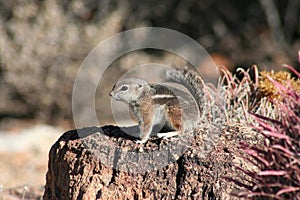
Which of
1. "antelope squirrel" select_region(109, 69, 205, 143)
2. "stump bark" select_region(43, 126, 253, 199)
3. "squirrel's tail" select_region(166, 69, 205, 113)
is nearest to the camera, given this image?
"stump bark" select_region(43, 126, 253, 199)

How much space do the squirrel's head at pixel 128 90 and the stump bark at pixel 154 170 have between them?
263 millimetres

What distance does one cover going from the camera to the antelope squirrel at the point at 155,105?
4172 millimetres

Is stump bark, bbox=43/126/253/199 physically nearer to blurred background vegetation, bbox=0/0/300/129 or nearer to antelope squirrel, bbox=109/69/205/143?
antelope squirrel, bbox=109/69/205/143

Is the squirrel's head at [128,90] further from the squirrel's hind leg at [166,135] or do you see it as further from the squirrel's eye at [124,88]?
the squirrel's hind leg at [166,135]

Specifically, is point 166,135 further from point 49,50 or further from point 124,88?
point 49,50

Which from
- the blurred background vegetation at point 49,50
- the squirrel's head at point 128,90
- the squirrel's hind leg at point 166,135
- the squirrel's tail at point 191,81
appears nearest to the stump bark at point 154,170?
the squirrel's hind leg at point 166,135

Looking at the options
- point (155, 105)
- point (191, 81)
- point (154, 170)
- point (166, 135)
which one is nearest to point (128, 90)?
point (155, 105)

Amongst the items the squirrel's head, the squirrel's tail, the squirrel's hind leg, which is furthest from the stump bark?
the squirrel's tail

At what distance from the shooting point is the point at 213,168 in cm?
407

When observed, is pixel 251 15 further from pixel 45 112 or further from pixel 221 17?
pixel 45 112

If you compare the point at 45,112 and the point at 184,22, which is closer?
the point at 45,112

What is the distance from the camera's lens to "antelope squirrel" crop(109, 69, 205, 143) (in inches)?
164

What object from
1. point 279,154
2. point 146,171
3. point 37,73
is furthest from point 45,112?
point 279,154

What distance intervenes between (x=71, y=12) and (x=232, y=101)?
16.5 ft
